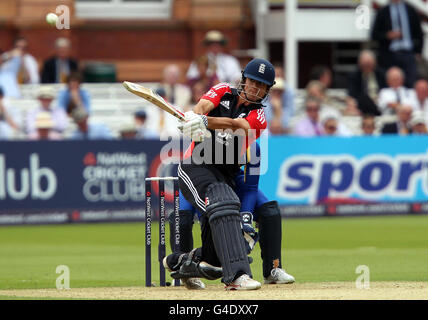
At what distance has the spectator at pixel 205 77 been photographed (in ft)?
60.4

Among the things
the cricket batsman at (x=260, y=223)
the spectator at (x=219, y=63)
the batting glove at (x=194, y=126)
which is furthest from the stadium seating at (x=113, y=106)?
the batting glove at (x=194, y=126)

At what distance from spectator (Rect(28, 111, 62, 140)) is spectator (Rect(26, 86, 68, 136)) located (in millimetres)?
66

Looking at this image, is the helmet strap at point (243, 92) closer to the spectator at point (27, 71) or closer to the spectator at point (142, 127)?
the spectator at point (142, 127)

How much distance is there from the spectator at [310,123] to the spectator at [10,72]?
4.63 m

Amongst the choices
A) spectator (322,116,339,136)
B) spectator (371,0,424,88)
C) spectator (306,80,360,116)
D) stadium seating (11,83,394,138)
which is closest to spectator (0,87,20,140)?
stadium seating (11,83,394,138)

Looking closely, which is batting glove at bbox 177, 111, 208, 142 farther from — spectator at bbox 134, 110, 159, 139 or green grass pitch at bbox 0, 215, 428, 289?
spectator at bbox 134, 110, 159, 139

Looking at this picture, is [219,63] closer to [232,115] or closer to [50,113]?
[50,113]

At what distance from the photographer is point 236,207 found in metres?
9.03

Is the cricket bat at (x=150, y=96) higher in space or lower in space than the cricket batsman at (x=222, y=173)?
higher

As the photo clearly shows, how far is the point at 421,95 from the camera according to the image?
19.9m

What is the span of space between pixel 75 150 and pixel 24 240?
2.53m

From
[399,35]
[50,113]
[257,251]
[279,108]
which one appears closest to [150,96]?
[257,251]

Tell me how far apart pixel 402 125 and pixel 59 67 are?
19.0ft

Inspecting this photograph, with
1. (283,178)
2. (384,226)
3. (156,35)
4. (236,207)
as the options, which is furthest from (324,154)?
(236,207)
